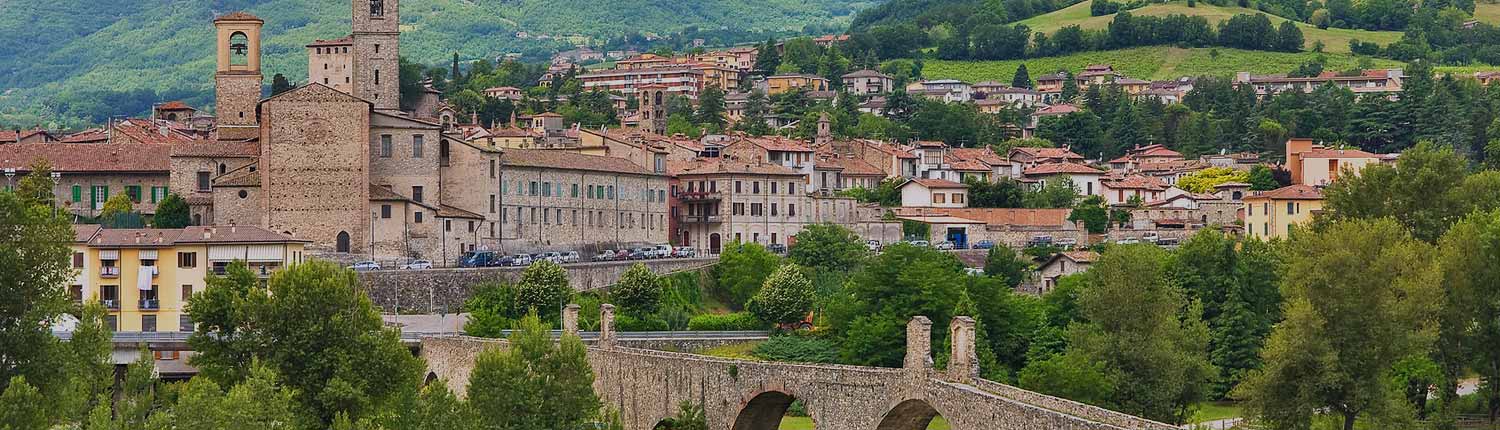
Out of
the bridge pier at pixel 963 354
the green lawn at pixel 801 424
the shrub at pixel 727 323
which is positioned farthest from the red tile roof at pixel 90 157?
the bridge pier at pixel 963 354

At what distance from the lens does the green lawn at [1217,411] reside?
63906mm

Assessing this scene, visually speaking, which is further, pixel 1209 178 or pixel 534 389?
pixel 1209 178

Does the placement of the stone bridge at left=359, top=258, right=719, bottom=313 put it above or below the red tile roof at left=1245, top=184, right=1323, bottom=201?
below

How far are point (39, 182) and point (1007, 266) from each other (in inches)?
1344

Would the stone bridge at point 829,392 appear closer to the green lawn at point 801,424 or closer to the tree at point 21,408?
the green lawn at point 801,424

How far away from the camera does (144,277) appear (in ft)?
229

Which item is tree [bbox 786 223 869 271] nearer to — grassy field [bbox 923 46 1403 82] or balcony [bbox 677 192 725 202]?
balcony [bbox 677 192 725 202]

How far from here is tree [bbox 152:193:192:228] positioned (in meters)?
77.6

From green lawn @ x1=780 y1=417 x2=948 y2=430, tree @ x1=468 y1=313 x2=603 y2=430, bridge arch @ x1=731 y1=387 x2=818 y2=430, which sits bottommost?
green lawn @ x1=780 y1=417 x2=948 y2=430

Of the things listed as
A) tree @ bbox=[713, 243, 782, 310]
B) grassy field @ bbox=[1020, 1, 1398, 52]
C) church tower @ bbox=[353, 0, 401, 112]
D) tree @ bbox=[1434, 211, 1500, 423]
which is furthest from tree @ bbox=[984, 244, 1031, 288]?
grassy field @ bbox=[1020, 1, 1398, 52]

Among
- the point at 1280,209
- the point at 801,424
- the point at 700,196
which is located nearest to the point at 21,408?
the point at 801,424

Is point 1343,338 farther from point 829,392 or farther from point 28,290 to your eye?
point 28,290

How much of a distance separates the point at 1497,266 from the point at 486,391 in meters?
27.0

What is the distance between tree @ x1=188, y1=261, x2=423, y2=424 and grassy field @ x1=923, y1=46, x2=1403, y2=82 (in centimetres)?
12077
